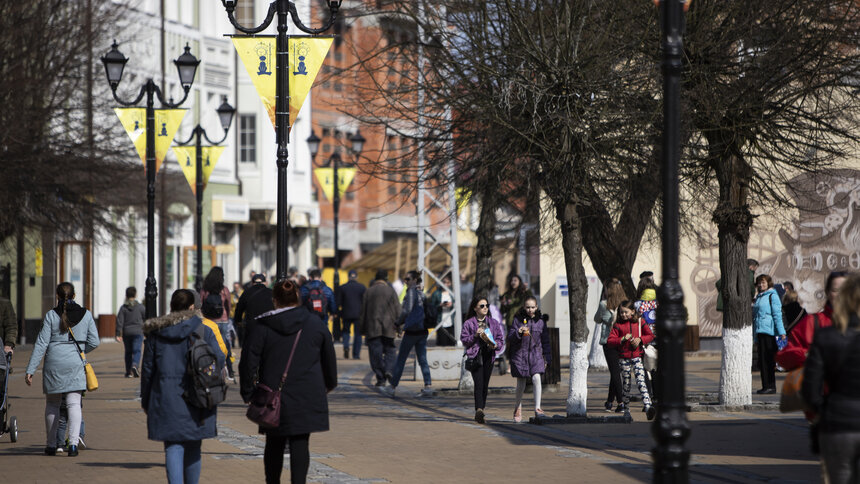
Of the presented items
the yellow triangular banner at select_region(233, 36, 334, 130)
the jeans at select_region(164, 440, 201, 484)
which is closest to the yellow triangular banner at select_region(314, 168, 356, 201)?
the yellow triangular banner at select_region(233, 36, 334, 130)

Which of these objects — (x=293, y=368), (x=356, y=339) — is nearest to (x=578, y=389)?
(x=293, y=368)

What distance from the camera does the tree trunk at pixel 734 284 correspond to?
727 inches

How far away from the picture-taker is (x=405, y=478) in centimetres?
1200

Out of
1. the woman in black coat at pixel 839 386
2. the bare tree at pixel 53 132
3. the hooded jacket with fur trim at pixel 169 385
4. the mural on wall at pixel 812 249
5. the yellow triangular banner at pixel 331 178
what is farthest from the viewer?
the yellow triangular banner at pixel 331 178

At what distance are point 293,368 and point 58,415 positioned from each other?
5.15 metres

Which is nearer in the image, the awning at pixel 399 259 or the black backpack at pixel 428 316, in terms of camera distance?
the black backpack at pixel 428 316

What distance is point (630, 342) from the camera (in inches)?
702

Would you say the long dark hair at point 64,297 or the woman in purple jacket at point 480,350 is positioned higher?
the long dark hair at point 64,297

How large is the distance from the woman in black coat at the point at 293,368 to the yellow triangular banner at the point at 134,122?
14.3 metres

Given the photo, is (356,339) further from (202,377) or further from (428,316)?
(202,377)

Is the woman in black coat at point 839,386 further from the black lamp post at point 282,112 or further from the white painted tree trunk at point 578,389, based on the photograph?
the white painted tree trunk at point 578,389

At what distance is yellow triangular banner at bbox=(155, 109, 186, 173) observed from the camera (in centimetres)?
2394

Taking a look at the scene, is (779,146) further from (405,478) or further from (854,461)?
(854,461)

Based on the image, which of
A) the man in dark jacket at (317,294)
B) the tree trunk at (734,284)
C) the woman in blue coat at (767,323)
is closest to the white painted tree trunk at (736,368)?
the tree trunk at (734,284)
